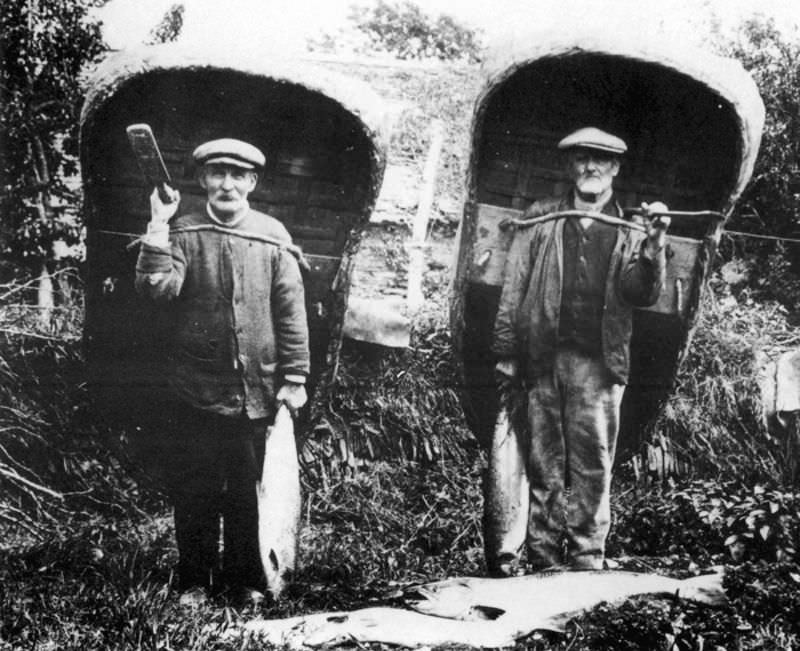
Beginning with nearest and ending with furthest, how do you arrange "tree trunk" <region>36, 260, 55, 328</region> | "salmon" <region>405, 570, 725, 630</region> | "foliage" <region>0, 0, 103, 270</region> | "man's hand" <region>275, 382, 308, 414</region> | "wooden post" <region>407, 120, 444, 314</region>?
1. "salmon" <region>405, 570, 725, 630</region>
2. "man's hand" <region>275, 382, 308, 414</region>
3. "foliage" <region>0, 0, 103, 270</region>
4. "tree trunk" <region>36, 260, 55, 328</region>
5. "wooden post" <region>407, 120, 444, 314</region>

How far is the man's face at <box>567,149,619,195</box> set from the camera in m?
4.38

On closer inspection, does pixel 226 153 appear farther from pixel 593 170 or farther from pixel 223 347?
pixel 593 170

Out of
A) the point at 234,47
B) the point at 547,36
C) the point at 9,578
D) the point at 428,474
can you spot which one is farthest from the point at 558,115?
the point at 9,578

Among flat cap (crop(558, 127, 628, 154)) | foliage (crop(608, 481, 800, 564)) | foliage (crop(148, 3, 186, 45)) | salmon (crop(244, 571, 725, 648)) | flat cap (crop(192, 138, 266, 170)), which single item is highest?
foliage (crop(148, 3, 186, 45))

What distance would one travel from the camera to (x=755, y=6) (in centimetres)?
470

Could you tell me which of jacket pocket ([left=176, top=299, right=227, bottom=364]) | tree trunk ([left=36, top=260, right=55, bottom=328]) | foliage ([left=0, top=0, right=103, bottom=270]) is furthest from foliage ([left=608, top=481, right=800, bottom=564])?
foliage ([left=0, top=0, right=103, bottom=270])

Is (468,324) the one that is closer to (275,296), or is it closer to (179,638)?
(275,296)

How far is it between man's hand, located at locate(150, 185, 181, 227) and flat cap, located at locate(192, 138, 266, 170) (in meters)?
0.19

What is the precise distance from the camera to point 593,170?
14.4ft

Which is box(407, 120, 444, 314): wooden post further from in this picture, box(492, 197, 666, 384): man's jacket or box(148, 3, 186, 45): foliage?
box(148, 3, 186, 45): foliage

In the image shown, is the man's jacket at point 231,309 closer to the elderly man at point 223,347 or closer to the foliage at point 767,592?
the elderly man at point 223,347

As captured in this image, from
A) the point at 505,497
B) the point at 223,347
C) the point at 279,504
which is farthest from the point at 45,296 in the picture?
the point at 505,497

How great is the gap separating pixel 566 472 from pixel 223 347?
1.65m

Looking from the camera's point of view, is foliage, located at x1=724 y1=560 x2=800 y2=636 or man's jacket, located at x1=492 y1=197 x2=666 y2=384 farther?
man's jacket, located at x1=492 y1=197 x2=666 y2=384
